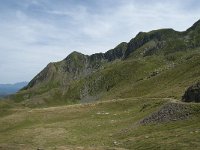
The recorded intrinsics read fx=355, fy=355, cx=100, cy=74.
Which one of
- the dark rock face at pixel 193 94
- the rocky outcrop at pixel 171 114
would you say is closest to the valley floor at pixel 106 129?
the rocky outcrop at pixel 171 114

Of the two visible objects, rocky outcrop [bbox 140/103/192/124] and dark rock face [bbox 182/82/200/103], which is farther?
dark rock face [bbox 182/82/200/103]

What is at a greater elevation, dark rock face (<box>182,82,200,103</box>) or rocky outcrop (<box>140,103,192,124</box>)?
dark rock face (<box>182,82,200,103</box>)

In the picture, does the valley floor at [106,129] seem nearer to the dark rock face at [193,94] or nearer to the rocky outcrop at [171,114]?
the rocky outcrop at [171,114]

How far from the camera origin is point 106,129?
62125mm

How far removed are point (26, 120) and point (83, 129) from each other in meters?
28.2

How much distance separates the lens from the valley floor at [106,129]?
129ft

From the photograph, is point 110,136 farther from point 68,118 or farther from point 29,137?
point 68,118

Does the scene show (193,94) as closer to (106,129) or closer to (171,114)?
(171,114)

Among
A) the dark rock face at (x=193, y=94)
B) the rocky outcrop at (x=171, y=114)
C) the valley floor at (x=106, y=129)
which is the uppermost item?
the dark rock face at (x=193, y=94)

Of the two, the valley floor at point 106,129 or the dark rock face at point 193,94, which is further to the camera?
the dark rock face at point 193,94

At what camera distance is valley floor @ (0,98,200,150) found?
1548 inches

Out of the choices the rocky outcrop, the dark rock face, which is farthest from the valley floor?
the dark rock face

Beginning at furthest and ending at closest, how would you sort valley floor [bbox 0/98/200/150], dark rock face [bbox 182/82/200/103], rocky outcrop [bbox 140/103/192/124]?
dark rock face [bbox 182/82/200/103] → rocky outcrop [bbox 140/103/192/124] → valley floor [bbox 0/98/200/150]

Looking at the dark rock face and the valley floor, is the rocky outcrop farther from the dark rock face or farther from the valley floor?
the dark rock face
